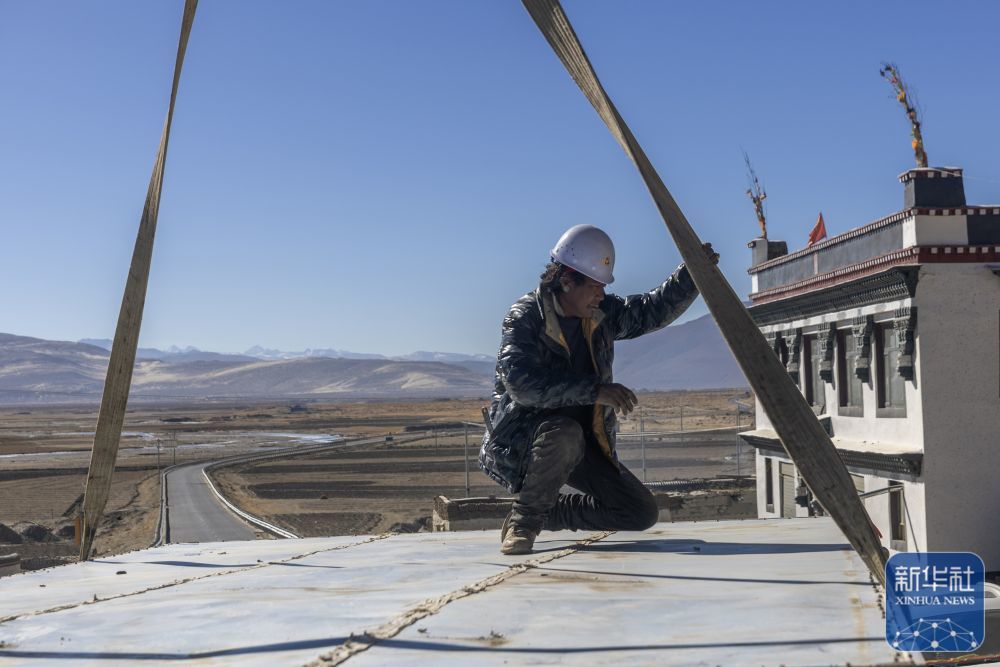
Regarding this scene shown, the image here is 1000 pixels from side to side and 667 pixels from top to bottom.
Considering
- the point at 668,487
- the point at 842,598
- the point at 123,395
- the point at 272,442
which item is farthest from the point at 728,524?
the point at 272,442

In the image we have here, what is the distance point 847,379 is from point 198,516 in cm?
2568

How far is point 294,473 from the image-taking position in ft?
205

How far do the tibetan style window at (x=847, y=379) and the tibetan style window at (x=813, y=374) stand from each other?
86 cm

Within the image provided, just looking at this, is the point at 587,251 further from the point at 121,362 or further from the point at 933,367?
the point at 933,367

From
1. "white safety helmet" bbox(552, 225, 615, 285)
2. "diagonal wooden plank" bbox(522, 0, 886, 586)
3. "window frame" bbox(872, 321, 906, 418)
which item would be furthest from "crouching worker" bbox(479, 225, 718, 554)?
"window frame" bbox(872, 321, 906, 418)

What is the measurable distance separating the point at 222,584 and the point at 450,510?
18539 millimetres

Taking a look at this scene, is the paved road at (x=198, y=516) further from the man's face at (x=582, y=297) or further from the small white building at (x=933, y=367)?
the man's face at (x=582, y=297)

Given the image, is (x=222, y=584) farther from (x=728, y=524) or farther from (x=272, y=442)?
(x=272, y=442)

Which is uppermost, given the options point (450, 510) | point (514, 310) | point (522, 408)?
point (514, 310)

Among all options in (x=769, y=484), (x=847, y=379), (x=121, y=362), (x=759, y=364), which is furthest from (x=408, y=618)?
(x=769, y=484)

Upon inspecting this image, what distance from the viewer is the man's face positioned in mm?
5168

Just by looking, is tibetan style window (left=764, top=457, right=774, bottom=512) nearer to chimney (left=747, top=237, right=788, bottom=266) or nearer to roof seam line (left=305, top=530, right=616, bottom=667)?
chimney (left=747, top=237, right=788, bottom=266)

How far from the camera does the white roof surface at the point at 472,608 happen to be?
2824mm

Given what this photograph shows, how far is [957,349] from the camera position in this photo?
60.9 ft
